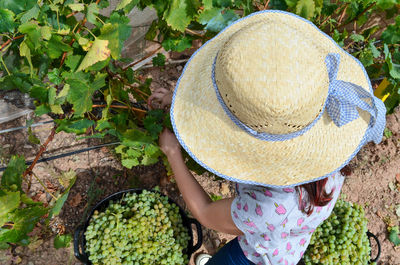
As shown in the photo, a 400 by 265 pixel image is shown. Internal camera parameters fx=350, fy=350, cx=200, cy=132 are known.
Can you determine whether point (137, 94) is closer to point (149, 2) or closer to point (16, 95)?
point (149, 2)

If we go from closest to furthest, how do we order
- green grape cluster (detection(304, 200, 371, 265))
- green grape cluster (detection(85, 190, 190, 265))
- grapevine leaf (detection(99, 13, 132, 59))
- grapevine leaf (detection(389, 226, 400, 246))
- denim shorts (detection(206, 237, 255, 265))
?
1. grapevine leaf (detection(99, 13, 132, 59))
2. denim shorts (detection(206, 237, 255, 265))
3. green grape cluster (detection(85, 190, 190, 265))
4. green grape cluster (detection(304, 200, 371, 265))
5. grapevine leaf (detection(389, 226, 400, 246))

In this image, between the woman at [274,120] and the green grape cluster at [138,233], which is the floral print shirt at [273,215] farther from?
the green grape cluster at [138,233]

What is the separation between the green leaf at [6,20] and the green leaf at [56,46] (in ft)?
0.43

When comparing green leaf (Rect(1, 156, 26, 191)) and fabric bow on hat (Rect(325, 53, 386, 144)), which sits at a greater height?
fabric bow on hat (Rect(325, 53, 386, 144))

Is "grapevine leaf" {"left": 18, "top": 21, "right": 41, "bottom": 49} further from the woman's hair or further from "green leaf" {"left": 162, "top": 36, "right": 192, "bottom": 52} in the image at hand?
the woman's hair

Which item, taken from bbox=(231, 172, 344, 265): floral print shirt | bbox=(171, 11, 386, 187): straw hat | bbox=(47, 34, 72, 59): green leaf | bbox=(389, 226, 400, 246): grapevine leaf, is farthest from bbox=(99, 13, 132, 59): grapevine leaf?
bbox=(389, 226, 400, 246): grapevine leaf

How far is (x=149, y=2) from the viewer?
4.91ft

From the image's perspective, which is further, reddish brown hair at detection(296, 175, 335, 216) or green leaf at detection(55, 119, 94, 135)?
green leaf at detection(55, 119, 94, 135)

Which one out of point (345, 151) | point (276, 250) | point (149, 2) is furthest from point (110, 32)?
point (276, 250)

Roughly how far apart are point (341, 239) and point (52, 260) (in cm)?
182

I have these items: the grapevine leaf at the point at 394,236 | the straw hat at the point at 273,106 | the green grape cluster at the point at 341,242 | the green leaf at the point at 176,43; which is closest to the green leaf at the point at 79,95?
the straw hat at the point at 273,106

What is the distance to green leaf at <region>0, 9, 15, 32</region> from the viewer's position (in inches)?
46.7

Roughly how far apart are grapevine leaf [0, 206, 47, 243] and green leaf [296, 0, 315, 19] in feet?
4.58

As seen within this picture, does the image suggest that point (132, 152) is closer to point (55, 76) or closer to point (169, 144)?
point (169, 144)
